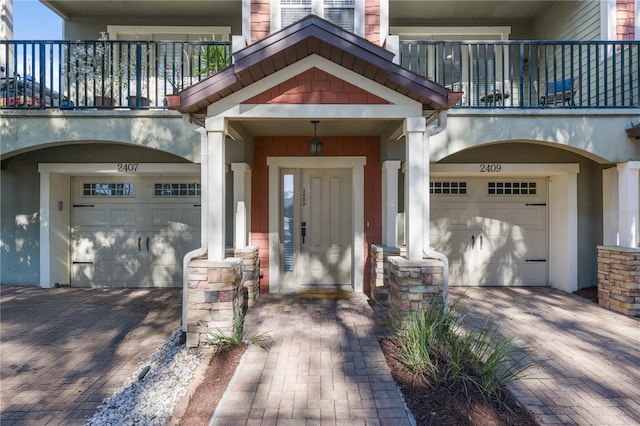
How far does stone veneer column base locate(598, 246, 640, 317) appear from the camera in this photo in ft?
16.8

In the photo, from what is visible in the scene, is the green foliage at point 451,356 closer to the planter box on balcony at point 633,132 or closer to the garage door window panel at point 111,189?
the planter box on balcony at point 633,132

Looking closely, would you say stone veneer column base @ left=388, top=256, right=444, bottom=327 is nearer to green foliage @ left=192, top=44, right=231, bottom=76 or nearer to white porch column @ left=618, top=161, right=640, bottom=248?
white porch column @ left=618, top=161, right=640, bottom=248

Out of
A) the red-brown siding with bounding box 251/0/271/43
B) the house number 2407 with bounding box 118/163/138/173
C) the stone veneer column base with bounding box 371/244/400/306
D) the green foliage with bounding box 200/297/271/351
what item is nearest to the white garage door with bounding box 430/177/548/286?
the stone veneer column base with bounding box 371/244/400/306

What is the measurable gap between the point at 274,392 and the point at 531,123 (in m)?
5.21

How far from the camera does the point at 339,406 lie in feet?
9.13

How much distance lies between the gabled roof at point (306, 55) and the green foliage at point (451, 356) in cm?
258

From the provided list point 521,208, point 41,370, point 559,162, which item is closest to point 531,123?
point 559,162

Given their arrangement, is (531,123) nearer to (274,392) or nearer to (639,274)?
(639,274)

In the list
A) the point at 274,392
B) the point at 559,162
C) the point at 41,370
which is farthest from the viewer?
the point at 559,162

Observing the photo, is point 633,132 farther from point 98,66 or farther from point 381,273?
point 98,66

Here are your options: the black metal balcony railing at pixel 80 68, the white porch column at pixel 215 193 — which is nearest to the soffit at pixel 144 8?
the black metal balcony railing at pixel 80 68

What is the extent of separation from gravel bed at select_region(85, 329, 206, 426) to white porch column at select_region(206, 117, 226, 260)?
1133mm

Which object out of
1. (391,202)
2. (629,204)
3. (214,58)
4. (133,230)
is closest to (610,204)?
(629,204)

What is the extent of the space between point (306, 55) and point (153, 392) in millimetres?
3843
